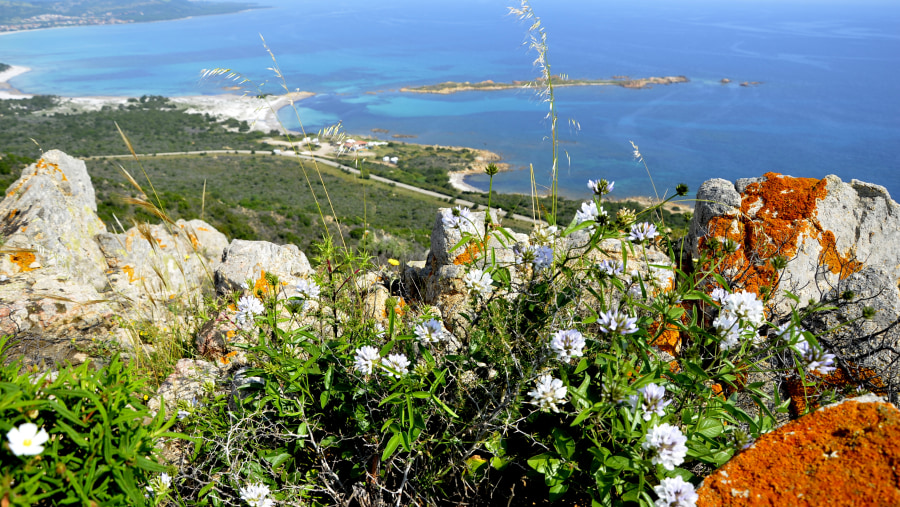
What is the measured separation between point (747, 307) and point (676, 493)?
77 centimetres

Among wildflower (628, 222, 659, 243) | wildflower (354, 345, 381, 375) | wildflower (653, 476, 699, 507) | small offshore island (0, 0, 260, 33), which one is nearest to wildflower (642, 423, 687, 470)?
wildflower (653, 476, 699, 507)

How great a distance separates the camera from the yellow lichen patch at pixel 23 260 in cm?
501

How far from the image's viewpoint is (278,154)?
172ft

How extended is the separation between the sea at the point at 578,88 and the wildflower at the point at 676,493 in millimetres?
2338

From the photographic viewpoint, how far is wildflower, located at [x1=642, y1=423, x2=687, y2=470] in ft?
4.83

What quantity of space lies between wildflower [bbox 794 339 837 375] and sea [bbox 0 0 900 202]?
2001 millimetres

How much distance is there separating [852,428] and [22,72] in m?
133

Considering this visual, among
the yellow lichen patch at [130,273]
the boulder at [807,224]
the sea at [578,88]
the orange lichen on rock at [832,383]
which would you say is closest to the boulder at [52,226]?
the yellow lichen patch at [130,273]

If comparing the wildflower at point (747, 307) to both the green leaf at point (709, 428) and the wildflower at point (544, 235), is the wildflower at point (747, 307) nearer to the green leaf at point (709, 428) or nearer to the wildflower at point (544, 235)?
the green leaf at point (709, 428)

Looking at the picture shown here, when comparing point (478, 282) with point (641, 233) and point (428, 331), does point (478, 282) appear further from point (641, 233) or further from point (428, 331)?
point (641, 233)

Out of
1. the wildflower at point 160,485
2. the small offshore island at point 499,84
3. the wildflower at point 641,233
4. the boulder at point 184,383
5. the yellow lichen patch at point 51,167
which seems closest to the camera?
the wildflower at point 160,485

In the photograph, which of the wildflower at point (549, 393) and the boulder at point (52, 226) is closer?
the wildflower at point (549, 393)

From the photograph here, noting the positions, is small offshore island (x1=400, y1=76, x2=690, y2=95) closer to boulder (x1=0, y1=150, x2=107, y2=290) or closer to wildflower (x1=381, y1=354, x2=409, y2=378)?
boulder (x1=0, y1=150, x2=107, y2=290)

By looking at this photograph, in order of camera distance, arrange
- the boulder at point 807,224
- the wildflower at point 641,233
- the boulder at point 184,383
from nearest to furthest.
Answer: the wildflower at point 641,233 < the boulder at point 184,383 < the boulder at point 807,224
